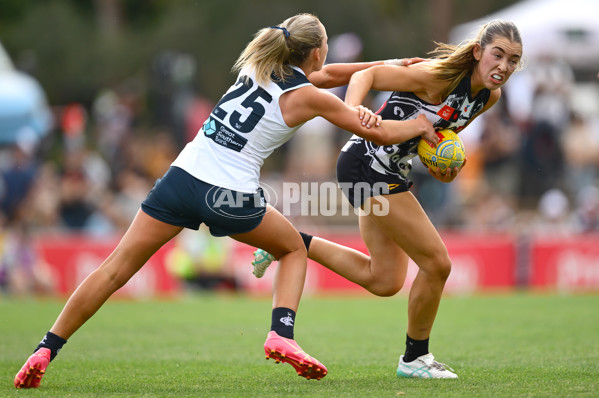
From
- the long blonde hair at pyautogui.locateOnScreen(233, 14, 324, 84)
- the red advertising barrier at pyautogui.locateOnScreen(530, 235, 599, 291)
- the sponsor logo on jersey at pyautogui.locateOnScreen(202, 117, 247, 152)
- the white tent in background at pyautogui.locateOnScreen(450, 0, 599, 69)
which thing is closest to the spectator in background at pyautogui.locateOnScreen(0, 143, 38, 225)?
the red advertising barrier at pyautogui.locateOnScreen(530, 235, 599, 291)

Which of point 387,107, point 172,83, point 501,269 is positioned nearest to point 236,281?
point 501,269

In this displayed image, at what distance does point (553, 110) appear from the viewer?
14.9m

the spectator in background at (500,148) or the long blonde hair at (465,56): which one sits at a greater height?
the spectator in background at (500,148)

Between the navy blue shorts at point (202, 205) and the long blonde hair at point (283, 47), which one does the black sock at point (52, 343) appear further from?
the long blonde hair at point (283, 47)

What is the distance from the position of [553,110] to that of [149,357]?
34.2 feet

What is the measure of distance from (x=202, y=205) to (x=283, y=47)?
1041 millimetres

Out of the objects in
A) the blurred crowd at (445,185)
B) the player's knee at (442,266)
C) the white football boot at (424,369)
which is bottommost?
the white football boot at (424,369)

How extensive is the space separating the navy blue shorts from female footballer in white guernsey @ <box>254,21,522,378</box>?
28.0 inches

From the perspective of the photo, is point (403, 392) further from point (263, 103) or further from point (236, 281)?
point (236, 281)

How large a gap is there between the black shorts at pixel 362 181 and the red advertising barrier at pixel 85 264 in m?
8.10

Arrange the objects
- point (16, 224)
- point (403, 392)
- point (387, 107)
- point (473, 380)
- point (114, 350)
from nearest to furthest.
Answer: point (403, 392) < point (473, 380) < point (387, 107) < point (114, 350) < point (16, 224)

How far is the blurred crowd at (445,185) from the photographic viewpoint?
14.4m

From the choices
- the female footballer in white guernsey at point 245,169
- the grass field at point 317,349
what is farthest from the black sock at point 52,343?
the grass field at point 317,349

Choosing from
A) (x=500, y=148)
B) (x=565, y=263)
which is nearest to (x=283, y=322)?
(x=565, y=263)
